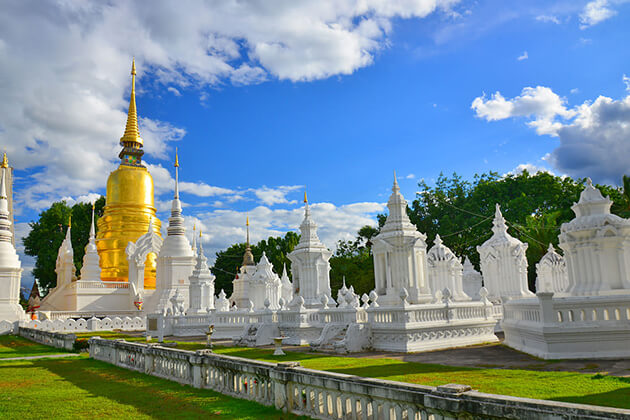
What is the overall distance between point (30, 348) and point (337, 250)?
45.8 meters

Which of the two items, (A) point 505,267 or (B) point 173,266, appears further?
(B) point 173,266

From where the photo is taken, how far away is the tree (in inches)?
2414

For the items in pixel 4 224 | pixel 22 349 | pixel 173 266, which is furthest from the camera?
pixel 173 266

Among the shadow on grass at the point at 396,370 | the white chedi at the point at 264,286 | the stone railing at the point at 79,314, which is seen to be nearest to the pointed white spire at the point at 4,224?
the stone railing at the point at 79,314

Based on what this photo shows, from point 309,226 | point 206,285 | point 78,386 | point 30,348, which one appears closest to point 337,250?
point 206,285

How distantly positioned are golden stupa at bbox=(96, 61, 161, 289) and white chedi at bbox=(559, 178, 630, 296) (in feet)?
128

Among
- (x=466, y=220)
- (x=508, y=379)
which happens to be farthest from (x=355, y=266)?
(x=508, y=379)

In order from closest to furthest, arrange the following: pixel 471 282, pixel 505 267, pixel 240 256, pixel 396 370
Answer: pixel 396 370
pixel 505 267
pixel 471 282
pixel 240 256

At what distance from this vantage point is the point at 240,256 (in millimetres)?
73000

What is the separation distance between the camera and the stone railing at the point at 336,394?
4793 mm

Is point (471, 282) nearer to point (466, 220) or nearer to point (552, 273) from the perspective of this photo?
point (552, 273)

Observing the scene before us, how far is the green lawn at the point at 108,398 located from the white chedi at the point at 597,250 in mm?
12632

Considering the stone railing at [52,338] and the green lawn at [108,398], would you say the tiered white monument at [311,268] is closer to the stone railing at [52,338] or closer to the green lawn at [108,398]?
the stone railing at [52,338]

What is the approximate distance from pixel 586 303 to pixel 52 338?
2252cm
